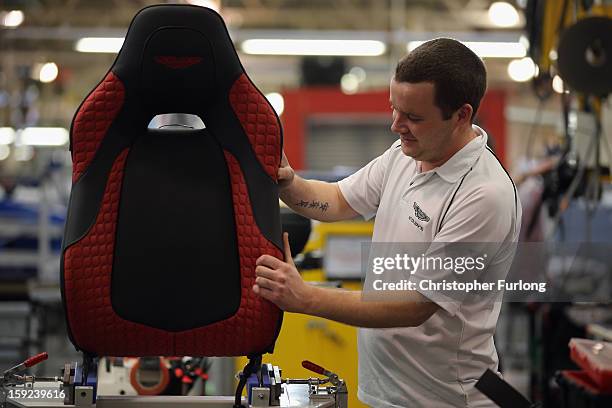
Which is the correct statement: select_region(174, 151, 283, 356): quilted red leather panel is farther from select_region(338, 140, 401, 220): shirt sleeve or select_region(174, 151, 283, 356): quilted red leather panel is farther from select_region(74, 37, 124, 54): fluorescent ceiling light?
select_region(74, 37, 124, 54): fluorescent ceiling light

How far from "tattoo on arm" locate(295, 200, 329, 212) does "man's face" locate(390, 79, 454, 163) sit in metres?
0.32

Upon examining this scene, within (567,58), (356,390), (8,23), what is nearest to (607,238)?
(567,58)

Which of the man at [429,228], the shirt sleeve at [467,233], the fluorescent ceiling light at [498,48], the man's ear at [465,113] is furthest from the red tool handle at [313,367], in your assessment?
the fluorescent ceiling light at [498,48]

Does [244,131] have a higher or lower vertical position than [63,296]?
higher

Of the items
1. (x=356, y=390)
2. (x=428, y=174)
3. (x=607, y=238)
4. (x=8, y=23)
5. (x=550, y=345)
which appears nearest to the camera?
(x=428, y=174)

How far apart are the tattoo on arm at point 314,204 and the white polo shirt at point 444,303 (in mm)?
149

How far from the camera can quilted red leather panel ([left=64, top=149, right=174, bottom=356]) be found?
5.70 feet

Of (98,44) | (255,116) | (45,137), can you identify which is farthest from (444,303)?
(45,137)

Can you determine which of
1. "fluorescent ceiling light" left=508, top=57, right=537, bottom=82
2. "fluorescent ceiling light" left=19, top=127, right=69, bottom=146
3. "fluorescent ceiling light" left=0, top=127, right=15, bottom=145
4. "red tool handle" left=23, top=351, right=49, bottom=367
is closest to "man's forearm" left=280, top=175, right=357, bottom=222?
"red tool handle" left=23, top=351, right=49, bottom=367

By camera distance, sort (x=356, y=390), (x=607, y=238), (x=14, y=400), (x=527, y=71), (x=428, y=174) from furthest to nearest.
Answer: (x=527, y=71)
(x=607, y=238)
(x=356, y=390)
(x=428, y=174)
(x=14, y=400)

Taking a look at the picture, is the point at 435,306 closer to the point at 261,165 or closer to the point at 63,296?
the point at 261,165

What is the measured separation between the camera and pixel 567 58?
11.6 ft

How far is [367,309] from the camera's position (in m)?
1.77

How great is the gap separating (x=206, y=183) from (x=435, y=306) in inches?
20.2
